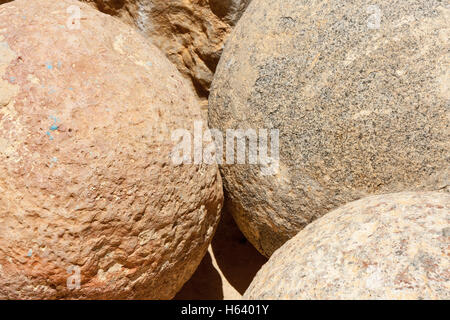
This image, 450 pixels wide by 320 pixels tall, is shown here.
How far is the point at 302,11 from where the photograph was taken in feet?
6.95

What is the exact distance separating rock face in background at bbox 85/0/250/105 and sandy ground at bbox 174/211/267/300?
94 cm

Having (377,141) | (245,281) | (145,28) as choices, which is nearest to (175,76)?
(145,28)

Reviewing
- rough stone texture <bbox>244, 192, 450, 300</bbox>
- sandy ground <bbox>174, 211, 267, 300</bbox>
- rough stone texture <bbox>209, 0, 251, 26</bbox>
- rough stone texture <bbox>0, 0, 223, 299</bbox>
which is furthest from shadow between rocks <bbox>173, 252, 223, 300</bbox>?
rough stone texture <bbox>209, 0, 251, 26</bbox>

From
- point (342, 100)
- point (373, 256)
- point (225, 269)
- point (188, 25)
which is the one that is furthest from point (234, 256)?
point (373, 256)

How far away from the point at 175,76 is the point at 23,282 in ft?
3.36

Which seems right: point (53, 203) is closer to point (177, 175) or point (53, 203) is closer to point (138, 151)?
point (138, 151)

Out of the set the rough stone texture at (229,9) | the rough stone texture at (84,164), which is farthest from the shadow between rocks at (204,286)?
the rough stone texture at (229,9)

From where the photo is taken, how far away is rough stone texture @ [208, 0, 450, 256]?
1.91m

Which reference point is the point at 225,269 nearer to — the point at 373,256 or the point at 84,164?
the point at 84,164

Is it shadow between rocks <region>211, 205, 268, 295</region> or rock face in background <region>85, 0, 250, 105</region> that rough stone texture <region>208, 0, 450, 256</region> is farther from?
shadow between rocks <region>211, 205, 268, 295</region>

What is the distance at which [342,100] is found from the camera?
1979 mm

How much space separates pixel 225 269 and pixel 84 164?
4.86 feet

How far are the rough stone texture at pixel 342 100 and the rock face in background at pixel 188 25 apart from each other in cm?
47

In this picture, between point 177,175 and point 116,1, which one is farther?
point 116,1
